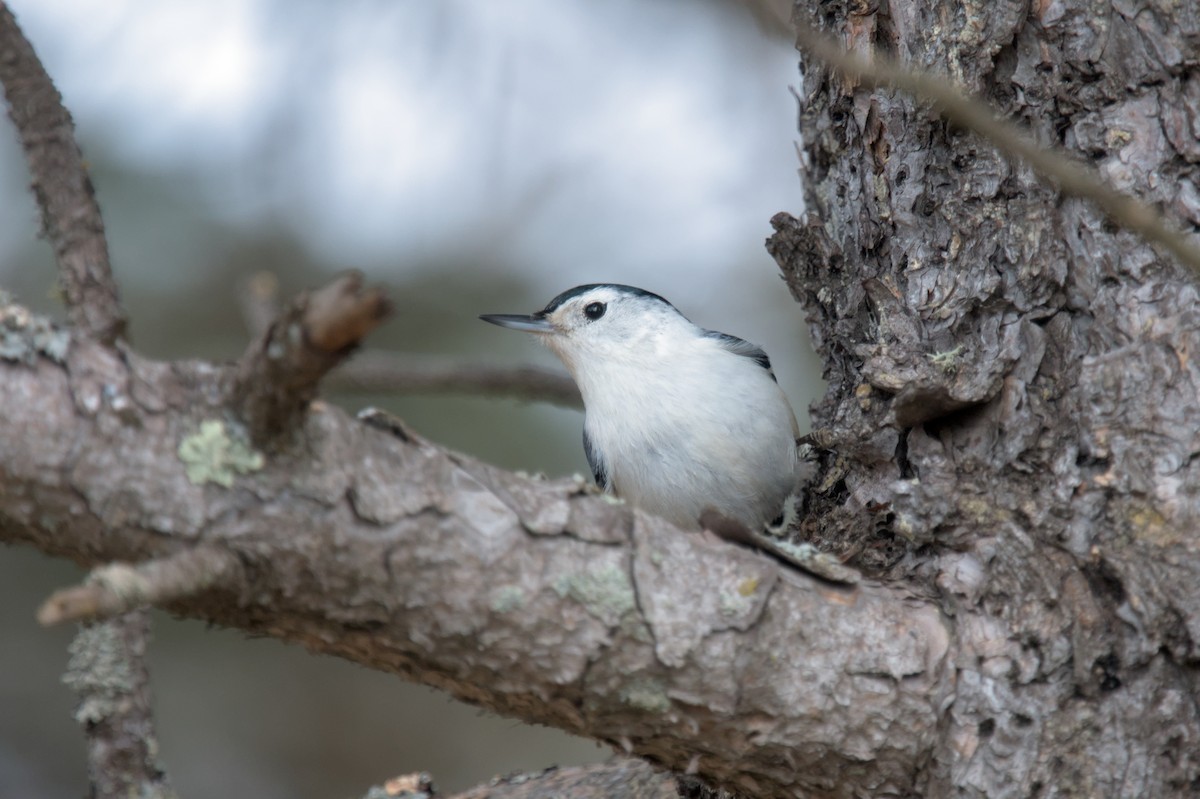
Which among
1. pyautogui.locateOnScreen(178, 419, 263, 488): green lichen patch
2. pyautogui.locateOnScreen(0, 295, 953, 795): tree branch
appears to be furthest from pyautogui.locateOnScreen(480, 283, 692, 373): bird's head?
pyautogui.locateOnScreen(178, 419, 263, 488): green lichen patch

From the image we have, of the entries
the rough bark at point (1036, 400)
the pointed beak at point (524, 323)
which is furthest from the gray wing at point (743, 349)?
the rough bark at point (1036, 400)

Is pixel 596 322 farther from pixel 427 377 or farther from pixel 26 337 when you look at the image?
pixel 26 337

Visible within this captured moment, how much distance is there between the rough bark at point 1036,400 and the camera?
1.63 metres

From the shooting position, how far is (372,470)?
1396 mm

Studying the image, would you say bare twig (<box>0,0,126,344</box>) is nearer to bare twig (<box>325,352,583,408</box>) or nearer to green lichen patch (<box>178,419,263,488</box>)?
green lichen patch (<box>178,419,263,488</box>)

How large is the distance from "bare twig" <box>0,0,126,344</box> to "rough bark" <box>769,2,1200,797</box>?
50.3 inches

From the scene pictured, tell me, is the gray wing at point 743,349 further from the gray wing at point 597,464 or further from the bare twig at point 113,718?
the bare twig at point 113,718

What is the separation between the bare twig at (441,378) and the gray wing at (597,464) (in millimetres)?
159

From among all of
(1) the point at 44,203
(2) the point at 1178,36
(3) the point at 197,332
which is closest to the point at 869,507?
(2) the point at 1178,36

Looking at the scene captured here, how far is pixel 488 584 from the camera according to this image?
4.75ft

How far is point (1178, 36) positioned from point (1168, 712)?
107 centimetres

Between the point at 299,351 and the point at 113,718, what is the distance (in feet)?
2.68

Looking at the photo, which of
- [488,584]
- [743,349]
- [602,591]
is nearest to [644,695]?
[602,591]

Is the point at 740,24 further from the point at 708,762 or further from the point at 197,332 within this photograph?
the point at 708,762
